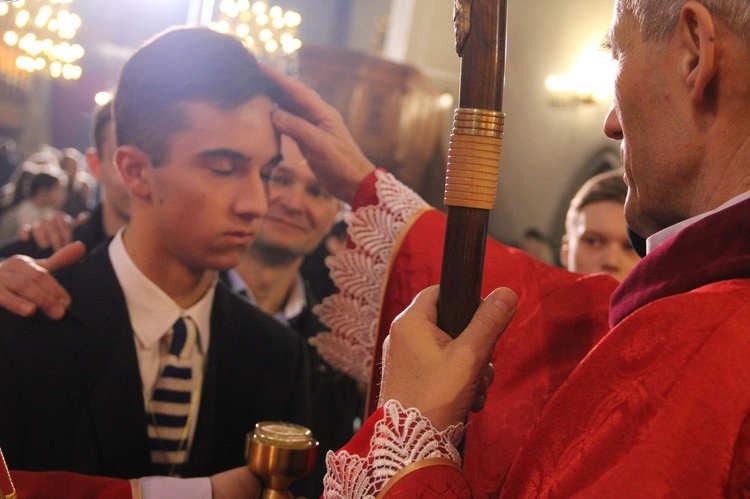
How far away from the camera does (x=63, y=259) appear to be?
1.80 metres

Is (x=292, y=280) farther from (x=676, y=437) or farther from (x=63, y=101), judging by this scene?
(x=63, y=101)

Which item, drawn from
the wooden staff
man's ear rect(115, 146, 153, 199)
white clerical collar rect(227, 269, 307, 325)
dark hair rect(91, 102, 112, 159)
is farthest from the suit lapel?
dark hair rect(91, 102, 112, 159)

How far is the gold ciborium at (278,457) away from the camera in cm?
138

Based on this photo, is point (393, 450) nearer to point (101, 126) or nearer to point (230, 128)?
point (230, 128)

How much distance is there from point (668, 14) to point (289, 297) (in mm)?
1804

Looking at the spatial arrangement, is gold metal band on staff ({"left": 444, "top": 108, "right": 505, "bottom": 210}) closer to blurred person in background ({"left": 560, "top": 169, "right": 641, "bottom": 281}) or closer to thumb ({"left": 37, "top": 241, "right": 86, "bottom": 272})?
thumb ({"left": 37, "top": 241, "right": 86, "bottom": 272})

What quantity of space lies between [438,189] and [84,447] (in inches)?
279

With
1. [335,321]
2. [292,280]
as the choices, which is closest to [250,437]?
[335,321]

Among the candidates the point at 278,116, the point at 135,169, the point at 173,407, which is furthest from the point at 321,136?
the point at 173,407

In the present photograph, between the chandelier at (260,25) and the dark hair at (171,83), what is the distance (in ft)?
1.67

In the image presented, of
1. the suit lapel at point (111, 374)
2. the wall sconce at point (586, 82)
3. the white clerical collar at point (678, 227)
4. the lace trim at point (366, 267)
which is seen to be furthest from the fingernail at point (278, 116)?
the wall sconce at point (586, 82)

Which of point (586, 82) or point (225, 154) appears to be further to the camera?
point (586, 82)

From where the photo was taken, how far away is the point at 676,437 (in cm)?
87

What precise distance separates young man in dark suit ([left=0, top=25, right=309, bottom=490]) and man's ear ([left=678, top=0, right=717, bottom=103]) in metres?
1.01
